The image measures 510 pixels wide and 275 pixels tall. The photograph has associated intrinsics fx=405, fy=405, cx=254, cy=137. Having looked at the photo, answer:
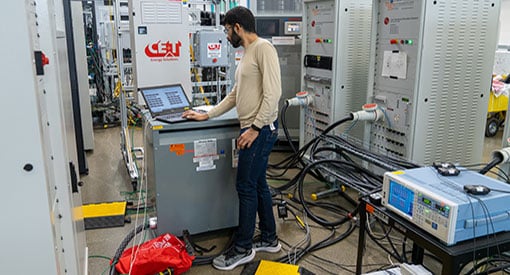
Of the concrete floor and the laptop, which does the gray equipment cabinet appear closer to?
the laptop

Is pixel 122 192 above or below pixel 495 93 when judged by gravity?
below

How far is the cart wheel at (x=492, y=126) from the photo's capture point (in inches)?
239

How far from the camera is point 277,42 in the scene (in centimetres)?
504

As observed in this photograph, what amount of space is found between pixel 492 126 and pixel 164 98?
5.29m

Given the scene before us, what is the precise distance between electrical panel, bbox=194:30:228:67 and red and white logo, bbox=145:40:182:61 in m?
0.67

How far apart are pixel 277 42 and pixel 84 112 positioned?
2.55 metres

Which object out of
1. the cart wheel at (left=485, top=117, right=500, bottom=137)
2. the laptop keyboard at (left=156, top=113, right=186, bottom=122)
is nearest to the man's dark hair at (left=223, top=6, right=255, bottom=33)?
the laptop keyboard at (left=156, top=113, right=186, bottom=122)

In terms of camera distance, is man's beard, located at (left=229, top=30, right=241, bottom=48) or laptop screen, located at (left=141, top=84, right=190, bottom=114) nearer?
man's beard, located at (left=229, top=30, right=241, bottom=48)

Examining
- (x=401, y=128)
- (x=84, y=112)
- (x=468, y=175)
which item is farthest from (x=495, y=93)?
(x=84, y=112)

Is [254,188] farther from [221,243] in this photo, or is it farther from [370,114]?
[370,114]

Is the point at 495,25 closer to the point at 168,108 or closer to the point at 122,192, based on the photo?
the point at 168,108

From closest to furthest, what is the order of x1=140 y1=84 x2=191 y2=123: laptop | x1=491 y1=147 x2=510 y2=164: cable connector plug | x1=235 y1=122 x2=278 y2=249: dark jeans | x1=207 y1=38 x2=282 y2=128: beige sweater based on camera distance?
x1=491 y1=147 x2=510 y2=164: cable connector plug → x1=207 y1=38 x2=282 y2=128: beige sweater → x1=235 y1=122 x2=278 y2=249: dark jeans → x1=140 y1=84 x2=191 y2=123: laptop

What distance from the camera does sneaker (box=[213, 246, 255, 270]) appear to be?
8.65 feet

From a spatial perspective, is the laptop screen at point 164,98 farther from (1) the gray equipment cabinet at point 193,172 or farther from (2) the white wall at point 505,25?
(2) the white wall at point 505,25
